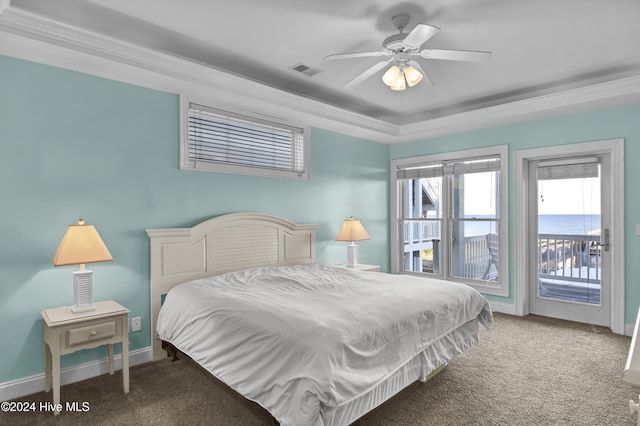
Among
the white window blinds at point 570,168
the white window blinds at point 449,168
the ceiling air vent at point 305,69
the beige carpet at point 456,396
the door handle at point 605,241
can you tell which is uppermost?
the ceiling air vent at point 305,69

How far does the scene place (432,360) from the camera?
246 centimetres

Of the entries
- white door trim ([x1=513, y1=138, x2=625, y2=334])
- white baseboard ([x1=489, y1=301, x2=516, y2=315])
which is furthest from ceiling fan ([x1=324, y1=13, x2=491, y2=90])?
white baseboard ([x1=489, y1=301, x2=516, y2=315])

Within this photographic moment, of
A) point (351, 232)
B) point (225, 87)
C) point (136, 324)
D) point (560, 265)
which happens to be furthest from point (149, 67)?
point (560, 265)

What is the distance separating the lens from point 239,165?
3.85 metres

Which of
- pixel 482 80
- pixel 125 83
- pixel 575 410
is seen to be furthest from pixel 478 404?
pixel 125 83

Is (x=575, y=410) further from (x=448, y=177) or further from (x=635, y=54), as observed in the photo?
(x=448, y=177)

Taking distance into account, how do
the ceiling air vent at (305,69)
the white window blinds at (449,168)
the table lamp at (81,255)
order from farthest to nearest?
1. the white window blinds at (449,168)
2. the ceiling air vent at (305,69)
3. the table lamp at (81,255)

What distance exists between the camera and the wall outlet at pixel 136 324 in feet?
10.1

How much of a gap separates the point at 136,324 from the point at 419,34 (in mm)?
3086

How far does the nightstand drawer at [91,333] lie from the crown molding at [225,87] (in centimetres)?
188

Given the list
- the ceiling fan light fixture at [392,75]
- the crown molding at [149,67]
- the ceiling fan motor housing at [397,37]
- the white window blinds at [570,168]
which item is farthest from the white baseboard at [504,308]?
the ceiling fan motor housing at [397,37]

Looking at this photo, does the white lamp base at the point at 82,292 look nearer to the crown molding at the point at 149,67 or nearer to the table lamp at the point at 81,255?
the table lamp at the point at 81,255

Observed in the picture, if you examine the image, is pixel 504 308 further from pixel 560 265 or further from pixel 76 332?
pixel 76 332

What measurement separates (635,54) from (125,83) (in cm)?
430
